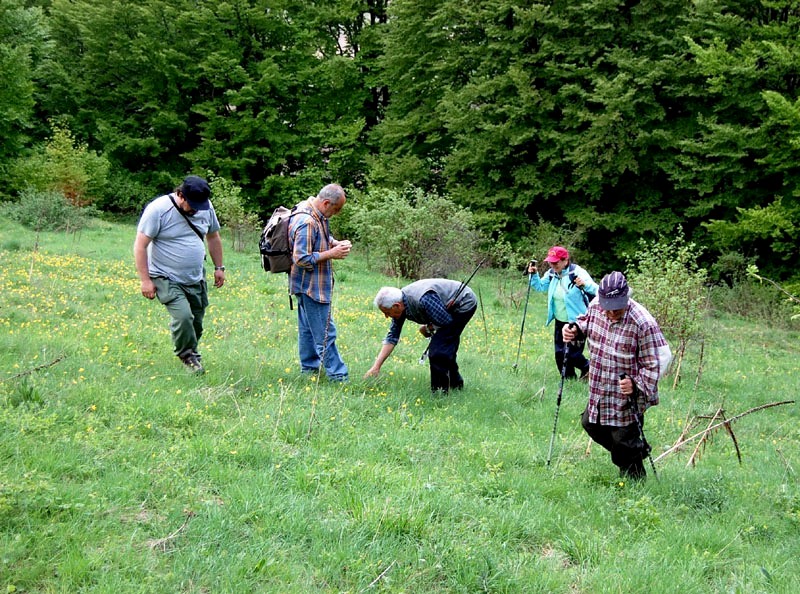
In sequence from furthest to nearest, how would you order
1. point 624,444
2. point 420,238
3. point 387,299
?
point 420,238, point 387,299, point 624,444

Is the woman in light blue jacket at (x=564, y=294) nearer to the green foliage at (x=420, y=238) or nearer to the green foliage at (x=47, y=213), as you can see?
the green foliage at (x=420, y=238)

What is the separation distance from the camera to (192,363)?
21.0ft

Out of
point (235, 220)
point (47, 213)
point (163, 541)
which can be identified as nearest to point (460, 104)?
point (235, 220)

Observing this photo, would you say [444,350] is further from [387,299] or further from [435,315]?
[387,299]

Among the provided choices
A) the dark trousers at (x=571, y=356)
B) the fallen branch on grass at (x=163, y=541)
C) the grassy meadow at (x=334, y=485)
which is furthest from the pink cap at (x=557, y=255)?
the fallen branch on grass at (x=163, y=541)

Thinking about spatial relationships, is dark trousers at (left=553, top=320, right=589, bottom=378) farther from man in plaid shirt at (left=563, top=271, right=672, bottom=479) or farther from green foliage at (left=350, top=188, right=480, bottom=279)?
green foliage at (left=350, top=188, right=480, bottom=279)

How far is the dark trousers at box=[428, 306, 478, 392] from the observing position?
22.0ft

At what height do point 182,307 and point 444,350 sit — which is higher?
point 182,307

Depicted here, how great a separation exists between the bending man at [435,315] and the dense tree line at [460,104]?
16.3m

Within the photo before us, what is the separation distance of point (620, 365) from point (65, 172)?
25.7 m

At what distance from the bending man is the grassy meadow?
0.31 metres

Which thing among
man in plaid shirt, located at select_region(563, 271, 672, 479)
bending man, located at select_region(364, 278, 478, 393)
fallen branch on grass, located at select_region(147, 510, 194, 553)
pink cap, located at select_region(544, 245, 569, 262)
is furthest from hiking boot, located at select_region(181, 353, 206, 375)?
pink cap, located at select_region(544, 245, 569, 262)

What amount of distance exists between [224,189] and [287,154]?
8.31m

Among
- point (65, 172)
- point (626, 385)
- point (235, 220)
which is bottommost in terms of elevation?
point (626, 385)
